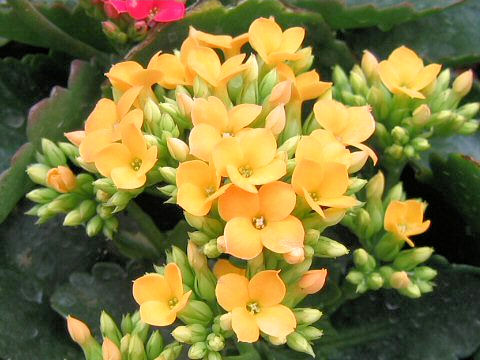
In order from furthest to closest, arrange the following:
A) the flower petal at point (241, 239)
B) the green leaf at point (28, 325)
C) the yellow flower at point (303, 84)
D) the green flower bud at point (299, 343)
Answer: the green leaf at point (28, 325) → the yellow flower at point (303, 84) → the green flower bud at point (299, 343) → the flower petal at point (241, 239)

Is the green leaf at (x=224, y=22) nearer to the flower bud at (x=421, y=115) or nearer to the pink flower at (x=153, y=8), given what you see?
the pink flower at (x=153, y=8)

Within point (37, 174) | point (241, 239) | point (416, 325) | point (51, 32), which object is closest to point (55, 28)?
point (51, 32)

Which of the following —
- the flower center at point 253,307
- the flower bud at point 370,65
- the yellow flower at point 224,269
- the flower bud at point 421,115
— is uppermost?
the flower bud at point 370,65

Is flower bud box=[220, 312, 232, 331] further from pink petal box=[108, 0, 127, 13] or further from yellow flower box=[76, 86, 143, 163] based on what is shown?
pink petal box=[108, 0, 127, 13]

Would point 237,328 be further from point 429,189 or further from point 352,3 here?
point 352,3

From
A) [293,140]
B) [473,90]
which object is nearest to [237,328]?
[293,140]

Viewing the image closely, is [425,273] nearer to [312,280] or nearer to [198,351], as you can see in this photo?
[312,280]

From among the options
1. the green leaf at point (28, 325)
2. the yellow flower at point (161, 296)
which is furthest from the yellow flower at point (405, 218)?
the green leaf at point (28, 325)

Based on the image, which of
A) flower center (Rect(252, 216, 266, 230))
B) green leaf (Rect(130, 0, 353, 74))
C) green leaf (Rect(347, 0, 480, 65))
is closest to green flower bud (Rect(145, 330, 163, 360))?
flower center (Rect(252, 216, 266, 230))
